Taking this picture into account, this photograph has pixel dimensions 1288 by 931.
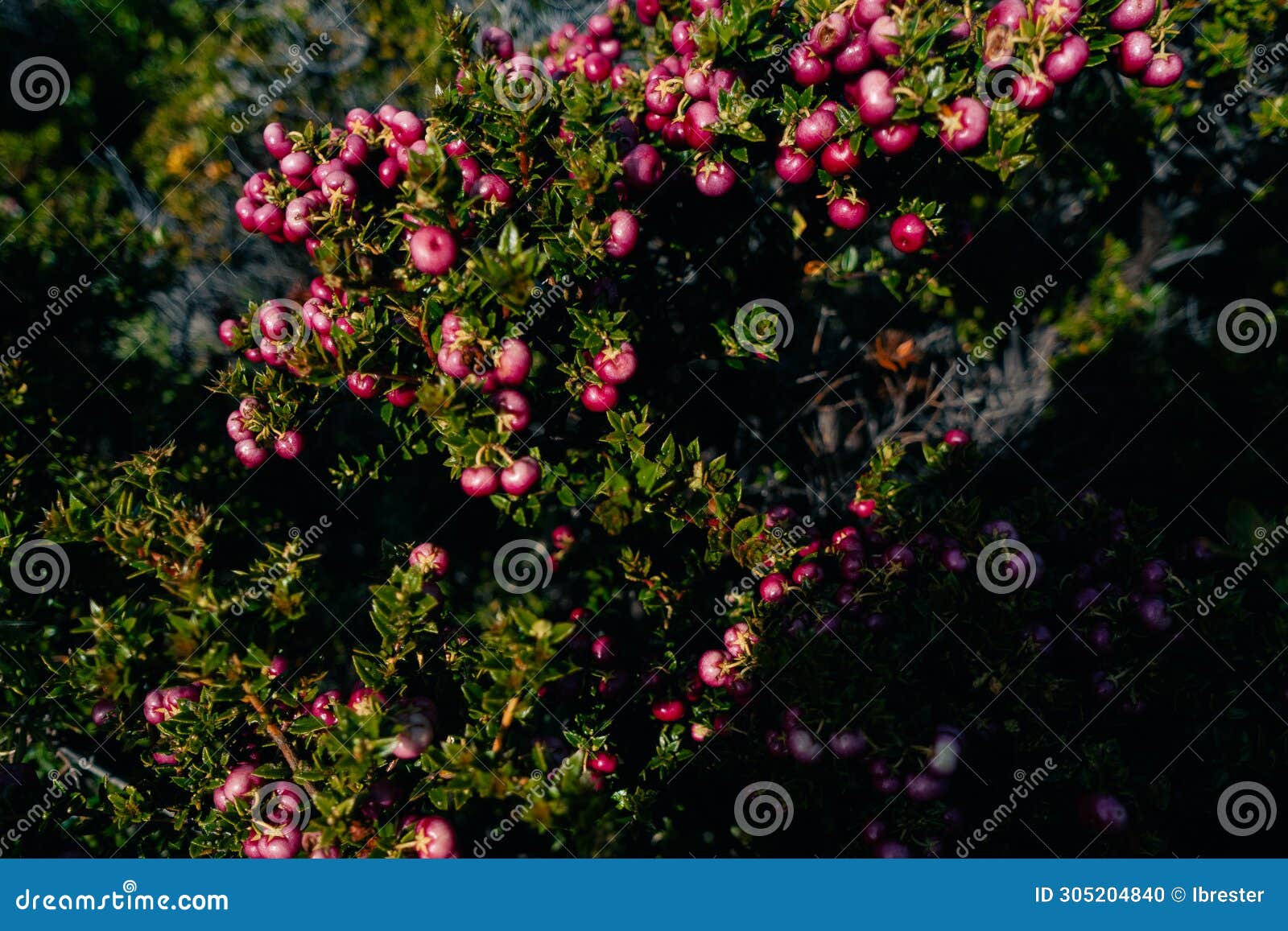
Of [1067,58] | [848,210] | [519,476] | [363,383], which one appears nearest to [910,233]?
[848,210]

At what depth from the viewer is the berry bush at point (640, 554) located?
190 cm

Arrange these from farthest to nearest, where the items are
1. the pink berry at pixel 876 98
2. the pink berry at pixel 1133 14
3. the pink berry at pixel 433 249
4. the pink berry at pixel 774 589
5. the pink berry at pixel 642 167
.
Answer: the pink berry at pixel 774 589, the pink berry at pixel 642 167, the pink berry at pixel 1133 14, the pink berry at pixel 876 98, the pink berry at pixel 433 249

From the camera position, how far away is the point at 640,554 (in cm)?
246

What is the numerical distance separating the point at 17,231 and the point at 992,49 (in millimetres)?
4536

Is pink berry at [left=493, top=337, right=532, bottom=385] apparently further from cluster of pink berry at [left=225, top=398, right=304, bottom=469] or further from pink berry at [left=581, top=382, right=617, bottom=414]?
cluster of pink berry at [left=225, top=398, right=304, bottom=469]

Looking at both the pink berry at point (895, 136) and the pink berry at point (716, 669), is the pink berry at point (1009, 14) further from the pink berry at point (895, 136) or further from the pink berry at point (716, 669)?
the pink berry at point (716, 669)

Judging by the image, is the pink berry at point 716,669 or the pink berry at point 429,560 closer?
the pink berry at point 429,560

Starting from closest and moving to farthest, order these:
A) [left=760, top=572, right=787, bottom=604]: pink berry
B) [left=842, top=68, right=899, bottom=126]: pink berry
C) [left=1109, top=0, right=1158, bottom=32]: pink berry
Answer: [left=842, top=68, right=899, bottom=126]: pink berry
[left=1109, top=0, right=1158, bottom=32]: pink berry
[left=760, top=572, right=787, bottom=604]: pink berry

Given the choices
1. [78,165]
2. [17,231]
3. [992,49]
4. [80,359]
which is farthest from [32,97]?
[992,49]

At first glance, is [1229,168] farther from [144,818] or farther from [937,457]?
[144,818]

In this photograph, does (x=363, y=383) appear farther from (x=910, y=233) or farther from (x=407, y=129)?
(x=910, y=233)

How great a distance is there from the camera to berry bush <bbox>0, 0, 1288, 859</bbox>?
1.90m

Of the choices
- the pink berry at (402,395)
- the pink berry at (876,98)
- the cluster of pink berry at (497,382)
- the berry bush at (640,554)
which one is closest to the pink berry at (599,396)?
the berry bush at (640,554)

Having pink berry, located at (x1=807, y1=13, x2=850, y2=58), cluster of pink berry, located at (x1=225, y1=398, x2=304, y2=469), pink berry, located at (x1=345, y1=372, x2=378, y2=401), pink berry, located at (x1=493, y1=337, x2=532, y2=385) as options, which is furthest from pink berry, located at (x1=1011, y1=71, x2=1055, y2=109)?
cluster of pink berry, located at (x1=225, y1=398, x2=304, y2=469)
